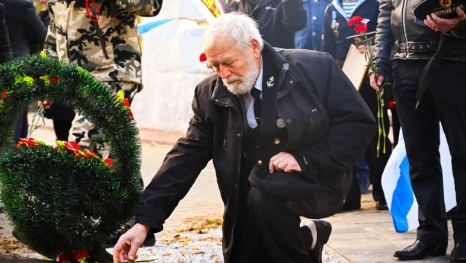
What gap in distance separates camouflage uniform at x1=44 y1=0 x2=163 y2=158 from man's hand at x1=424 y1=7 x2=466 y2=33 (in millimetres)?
1603

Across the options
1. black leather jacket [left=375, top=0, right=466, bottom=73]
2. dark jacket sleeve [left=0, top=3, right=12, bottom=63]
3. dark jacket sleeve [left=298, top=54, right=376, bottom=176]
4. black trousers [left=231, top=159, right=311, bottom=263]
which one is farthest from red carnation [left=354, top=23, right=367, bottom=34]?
dark jacket sleeve [left=0, top=3, right=12, bottom=63]

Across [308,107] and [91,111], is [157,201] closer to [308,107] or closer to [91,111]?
[91,111]

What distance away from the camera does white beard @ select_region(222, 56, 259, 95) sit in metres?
4.65

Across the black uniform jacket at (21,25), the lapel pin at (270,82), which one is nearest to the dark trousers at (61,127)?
the black uniform jacket at (21,25)

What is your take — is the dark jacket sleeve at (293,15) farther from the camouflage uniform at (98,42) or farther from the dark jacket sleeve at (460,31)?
the dark jacket sleeve at (460,31)

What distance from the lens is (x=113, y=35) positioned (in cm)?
606

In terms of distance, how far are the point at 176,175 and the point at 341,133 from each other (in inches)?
31.0

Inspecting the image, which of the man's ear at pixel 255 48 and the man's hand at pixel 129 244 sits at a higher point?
the man's ear at pixel 255 48

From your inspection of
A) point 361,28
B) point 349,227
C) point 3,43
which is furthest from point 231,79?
point 3,43

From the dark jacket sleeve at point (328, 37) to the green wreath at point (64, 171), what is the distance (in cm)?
378

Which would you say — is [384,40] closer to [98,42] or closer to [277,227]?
[98,42]

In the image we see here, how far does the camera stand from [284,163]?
15.2 ft

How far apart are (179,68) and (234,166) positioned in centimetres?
888

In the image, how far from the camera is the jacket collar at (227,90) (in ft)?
15.5
